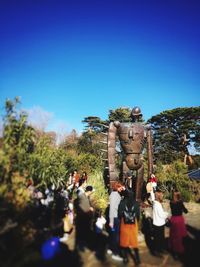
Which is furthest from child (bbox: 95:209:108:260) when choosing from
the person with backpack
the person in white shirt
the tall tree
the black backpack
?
the tall tree

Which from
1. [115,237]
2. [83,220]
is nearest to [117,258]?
[115,237]

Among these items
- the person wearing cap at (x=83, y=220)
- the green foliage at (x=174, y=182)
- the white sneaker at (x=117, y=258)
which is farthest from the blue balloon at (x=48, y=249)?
the green foliage at (x=174, y=182)

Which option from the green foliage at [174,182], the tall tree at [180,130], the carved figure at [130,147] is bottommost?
the green foliage at [174,182]

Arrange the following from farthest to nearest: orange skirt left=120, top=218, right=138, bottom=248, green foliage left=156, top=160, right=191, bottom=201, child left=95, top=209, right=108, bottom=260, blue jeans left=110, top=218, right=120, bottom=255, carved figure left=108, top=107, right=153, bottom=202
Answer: green foliage left=156, top=160, right=191, bottom=201 → carved figure left=108, top=107, right=153, bottom=202 → child left=95, top=209, right=108, bottom=260 → blue jeans left=110, top=218, right=120, bottom=255 → orange skirt left=120, top=218, right=138, bottom=248

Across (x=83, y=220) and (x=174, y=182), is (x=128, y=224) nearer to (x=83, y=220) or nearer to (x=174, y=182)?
(x=83, y=220)

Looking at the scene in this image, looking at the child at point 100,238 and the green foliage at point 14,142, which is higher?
the green foliage at point 14,142

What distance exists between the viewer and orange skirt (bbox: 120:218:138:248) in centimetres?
463

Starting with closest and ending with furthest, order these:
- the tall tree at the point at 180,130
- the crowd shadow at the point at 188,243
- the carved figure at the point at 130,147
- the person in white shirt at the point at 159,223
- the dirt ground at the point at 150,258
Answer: the dirt ground at the point at 150,258 < the crowd shadow at the point at 188,243 < the person in white shirt at the point at 159,223 < the carved figure at the point at 130,147 < the tall tree at the point at 180,130

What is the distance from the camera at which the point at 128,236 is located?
464cm

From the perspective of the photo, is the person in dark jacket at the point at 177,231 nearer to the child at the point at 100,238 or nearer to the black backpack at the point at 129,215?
the black backpack at the point at 129,215

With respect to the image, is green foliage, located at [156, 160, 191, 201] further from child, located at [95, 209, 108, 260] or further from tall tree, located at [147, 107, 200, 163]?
tall tree, located at [147, 107, 200, 163]

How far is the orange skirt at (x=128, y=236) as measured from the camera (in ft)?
15.2

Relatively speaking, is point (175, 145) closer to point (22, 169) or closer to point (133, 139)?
point (133, 139)

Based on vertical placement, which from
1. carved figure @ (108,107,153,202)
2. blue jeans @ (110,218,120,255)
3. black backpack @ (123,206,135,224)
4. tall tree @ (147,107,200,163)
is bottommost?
blue jeans @ (110,218,120,255)
